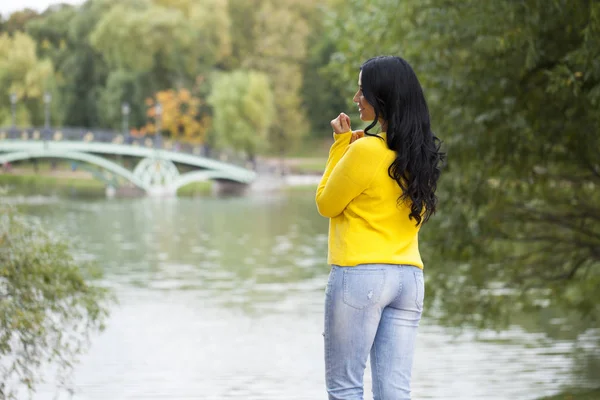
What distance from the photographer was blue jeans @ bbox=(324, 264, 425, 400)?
2879 millimetres

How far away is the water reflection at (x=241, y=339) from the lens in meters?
8.24

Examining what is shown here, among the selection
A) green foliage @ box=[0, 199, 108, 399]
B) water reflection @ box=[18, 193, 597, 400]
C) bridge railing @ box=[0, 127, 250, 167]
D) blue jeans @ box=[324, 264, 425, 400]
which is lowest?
water reflection @ box=[18, 193, 597, 400]

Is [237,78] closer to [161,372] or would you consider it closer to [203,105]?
[203,105]

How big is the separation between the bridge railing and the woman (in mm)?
39788

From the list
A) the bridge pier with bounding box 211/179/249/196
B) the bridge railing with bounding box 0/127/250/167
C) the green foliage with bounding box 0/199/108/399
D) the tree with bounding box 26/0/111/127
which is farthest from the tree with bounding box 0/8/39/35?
the green foliage with bounding box 0/199/108/399

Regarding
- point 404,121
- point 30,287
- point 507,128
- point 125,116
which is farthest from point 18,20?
point 404,121

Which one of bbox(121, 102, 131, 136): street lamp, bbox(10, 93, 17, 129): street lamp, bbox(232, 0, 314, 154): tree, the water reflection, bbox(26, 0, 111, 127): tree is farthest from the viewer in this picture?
bbox(26, 0, 111, 127): tree

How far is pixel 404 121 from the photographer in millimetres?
2939

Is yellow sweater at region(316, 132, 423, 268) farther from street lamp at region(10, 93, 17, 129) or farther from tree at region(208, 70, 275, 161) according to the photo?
street lamp at region(10, 93, 17, 129)

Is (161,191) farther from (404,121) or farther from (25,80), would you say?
(404,121)

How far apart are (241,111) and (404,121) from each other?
46.9m

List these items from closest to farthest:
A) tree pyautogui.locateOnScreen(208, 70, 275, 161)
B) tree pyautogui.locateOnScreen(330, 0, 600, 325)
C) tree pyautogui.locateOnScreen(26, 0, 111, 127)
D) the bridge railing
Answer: tree pyautogui.locateOnScreen(330, 0, 600, 325), the bridge railing, tree pyautogui.locateOnScreen(208, 70, 275, 161), tree pyautogui.locateOnScreen(26, 0, 111, 127)

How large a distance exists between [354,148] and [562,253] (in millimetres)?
7163

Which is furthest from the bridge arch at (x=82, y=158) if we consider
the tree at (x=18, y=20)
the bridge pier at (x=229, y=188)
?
the tree at (x=18, y=20)
